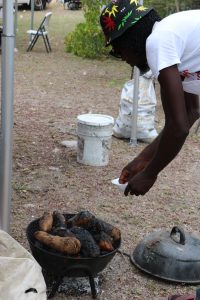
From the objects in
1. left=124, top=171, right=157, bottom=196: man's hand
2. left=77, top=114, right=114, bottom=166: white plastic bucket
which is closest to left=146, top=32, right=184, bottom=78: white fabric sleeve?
left=124, top=171, right=157, bottom=196: man's hand

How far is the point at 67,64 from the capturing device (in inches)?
480

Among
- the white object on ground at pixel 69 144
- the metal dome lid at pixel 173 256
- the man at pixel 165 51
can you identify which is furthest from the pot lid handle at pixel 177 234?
the white object on ground at pixel 69 144

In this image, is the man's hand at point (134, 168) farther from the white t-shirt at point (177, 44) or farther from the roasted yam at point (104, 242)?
the white t-shirt at point (177, 44)

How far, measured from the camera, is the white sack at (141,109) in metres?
6.49

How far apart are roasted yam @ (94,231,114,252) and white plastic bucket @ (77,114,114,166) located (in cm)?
238

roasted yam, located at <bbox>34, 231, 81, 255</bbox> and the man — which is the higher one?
the man

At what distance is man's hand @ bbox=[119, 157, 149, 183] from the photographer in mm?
3109

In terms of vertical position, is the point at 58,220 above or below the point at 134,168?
below

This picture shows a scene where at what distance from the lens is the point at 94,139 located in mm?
5621

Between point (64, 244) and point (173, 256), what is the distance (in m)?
0.80

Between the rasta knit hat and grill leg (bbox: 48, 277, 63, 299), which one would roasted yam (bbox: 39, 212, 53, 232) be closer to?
grill leg (bbox: 48, 277, 63, 299)

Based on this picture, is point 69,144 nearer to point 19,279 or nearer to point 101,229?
point 101,229

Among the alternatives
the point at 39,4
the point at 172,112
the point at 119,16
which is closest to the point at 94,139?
the point at 119,16

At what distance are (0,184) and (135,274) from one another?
108 centimetres
